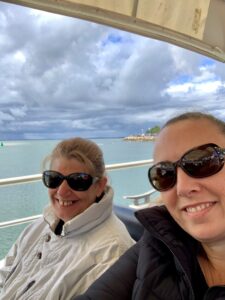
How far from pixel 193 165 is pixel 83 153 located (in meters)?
0.69

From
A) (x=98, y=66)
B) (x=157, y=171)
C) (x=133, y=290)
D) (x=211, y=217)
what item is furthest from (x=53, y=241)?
(x=98, y=66)

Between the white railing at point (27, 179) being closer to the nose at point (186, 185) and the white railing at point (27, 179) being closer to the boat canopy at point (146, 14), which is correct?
the boat canopy at point (146, 14)

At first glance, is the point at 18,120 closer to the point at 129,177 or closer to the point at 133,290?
the point at 129,177

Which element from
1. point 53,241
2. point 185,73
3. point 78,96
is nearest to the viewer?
point 53,241

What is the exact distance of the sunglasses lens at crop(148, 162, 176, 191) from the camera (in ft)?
3.34

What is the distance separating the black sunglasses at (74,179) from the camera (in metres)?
1.51

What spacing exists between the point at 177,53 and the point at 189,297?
2.46 m

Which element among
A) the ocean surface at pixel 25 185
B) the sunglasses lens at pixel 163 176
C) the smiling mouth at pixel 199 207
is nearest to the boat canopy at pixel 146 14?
the ocean surface at pixel 25 185

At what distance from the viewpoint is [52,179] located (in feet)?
5.10

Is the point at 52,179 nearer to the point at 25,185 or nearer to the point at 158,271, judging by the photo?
the point at 158,271

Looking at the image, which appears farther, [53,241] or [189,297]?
[53,241]

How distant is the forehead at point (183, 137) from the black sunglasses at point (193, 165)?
20 mm

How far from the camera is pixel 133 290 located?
1.07 m

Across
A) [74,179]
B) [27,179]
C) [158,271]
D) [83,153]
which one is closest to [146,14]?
[83,153]
